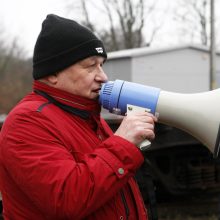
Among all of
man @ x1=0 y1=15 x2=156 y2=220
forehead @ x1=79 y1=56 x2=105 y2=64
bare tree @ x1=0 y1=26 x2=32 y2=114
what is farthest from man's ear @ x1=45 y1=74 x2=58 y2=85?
bare tree @ x1=0 y1=26 x2=32 y2=114

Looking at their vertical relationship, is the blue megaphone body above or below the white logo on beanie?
below

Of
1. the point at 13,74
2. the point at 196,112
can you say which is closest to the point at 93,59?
the point at 196,112

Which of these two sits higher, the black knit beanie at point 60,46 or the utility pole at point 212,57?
the black knit beanie at point 60,46

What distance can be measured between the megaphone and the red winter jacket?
12cm

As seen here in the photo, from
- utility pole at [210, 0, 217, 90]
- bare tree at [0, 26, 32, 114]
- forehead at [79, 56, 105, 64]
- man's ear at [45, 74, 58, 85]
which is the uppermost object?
forehead at [79, 56, 105, 64]

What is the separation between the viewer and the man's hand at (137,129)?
5.56ft

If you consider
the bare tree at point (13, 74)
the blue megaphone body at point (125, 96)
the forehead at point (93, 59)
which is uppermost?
the forehead at point (93, 59)

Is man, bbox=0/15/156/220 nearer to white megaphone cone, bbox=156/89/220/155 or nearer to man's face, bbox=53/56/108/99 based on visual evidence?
man's face, bbox=53/56/108/99

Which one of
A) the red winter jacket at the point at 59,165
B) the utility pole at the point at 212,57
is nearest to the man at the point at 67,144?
the red winter jacket at the point at 59,165

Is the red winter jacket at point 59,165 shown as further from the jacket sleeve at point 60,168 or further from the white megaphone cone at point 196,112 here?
the white megaphone cone at point 196,112

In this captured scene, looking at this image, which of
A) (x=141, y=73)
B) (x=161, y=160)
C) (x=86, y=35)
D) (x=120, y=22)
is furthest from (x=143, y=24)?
(x=86, y=35)

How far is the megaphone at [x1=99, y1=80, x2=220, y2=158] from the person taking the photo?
185 centimetres

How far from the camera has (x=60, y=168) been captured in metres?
1.59

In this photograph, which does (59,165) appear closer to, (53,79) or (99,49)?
(53,79)
